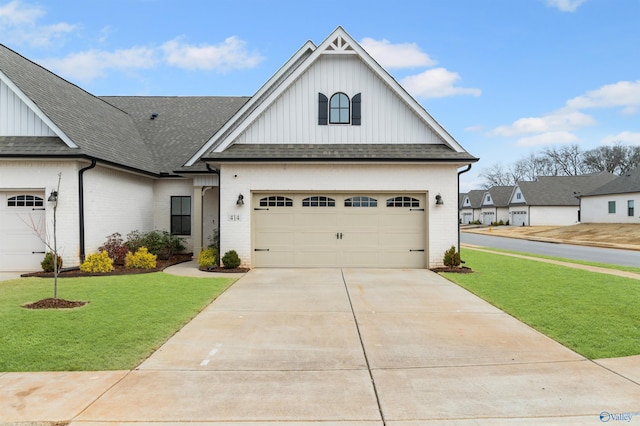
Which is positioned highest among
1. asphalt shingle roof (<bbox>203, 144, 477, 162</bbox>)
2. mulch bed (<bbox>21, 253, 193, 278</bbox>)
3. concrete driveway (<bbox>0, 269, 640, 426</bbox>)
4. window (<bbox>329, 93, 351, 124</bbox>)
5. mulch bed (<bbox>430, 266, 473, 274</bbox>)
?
window (<bbox>329, 93, 351, 124</bbox>)

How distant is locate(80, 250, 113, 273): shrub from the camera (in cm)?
1323

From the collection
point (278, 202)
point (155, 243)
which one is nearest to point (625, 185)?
point (278, 202)

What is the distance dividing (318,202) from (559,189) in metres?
54.5

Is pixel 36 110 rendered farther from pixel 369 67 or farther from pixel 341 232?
pixel 369 67

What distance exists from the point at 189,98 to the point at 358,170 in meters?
13.0

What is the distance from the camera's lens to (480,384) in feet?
16.2

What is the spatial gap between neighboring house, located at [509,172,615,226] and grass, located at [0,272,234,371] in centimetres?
5472

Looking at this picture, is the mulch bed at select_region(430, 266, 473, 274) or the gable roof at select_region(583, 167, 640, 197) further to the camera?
the gable roof at select_region(583, 167, 640, 197)

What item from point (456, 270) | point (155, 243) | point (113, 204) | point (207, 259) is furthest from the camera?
point (155, 243)

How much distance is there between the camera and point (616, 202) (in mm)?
44281

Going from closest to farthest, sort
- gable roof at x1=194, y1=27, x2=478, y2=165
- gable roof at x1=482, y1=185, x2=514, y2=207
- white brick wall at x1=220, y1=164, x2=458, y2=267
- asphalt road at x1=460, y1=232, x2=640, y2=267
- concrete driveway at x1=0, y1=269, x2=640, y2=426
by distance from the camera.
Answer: concrete driveway at x1=0, y1=269, x2=640, y2=426 < gable roof at x1=194, y1=27, x2=478, y2=165 < white brick wall at x1=220, y1=164, x2=458, y2=267 < asphalt road at x1=460, y1=232, x2=640, y2=267 < gable roof at x1=482, y1=185, x2=514, y2=207

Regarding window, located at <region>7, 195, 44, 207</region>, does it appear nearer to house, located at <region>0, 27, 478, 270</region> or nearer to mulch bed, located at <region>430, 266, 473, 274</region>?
house, located at <region>0, 27, 478, 270</region>

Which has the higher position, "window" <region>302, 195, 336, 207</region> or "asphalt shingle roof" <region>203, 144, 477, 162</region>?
"asphalt shingle roof" <region>203, 144, 477, 162</region>

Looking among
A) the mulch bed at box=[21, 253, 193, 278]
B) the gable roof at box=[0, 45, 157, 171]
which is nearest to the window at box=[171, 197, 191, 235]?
the gable roof at box=[0, 45, 157, 171]
